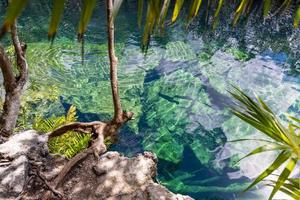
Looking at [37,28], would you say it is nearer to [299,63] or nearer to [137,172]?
[299,63]

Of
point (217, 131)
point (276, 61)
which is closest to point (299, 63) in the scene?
point (276, 61)

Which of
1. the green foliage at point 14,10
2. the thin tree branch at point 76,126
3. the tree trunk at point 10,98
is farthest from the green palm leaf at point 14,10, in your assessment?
the tree trunk at point 10,98

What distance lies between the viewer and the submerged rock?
2.26 meters

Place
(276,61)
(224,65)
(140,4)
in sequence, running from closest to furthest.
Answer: (140,4) → (224,65) → (276,61)

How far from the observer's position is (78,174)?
7.93 feet

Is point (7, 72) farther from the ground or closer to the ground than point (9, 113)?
farther from the ground

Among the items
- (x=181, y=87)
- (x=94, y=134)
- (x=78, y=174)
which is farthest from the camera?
(x=181, y=87)

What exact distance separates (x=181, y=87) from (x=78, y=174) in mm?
4523

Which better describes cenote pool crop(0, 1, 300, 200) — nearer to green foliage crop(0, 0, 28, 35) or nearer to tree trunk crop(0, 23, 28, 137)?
tree trunk crop(0, 23, 28, 137)

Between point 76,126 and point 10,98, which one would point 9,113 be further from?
point 76,126

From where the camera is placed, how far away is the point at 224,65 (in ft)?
24.9

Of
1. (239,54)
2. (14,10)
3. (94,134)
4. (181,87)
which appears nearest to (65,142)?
(94,134)

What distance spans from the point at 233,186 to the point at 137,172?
2.58 m

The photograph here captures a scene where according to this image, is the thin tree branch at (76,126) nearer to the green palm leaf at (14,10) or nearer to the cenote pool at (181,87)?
the cenote pool at (181,87)
